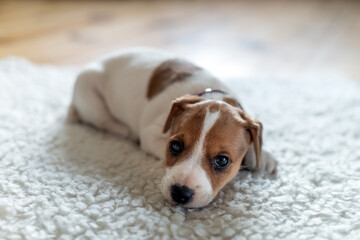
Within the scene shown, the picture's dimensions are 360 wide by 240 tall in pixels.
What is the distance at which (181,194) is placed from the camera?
2.20m

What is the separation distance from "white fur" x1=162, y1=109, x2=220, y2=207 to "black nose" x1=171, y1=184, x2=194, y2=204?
21 mm

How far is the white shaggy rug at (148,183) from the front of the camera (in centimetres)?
223

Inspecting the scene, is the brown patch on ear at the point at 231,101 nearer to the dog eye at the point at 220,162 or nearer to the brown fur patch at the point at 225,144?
the brown fur patch at the point at 225,144

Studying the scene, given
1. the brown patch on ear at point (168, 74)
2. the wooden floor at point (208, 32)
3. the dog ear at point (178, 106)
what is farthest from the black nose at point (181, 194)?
the wooden floor at point (208, 32)

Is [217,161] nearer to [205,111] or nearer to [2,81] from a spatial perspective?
[205,111]

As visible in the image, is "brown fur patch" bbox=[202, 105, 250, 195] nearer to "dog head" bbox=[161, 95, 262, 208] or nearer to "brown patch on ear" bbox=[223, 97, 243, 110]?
"dog head" bbox=[161, 95, 262, 208]

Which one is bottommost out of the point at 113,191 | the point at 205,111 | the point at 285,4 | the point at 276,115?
the point at 113,191

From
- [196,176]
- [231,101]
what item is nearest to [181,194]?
[196,176]

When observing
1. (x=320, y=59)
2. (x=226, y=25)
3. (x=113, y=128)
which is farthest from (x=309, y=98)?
(x=226, y=25)

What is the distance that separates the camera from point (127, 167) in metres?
2.82

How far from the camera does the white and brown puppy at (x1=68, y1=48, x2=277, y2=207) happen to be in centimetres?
228

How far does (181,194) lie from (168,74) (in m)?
1.09

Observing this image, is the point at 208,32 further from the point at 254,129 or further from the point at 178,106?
the point at 254,129

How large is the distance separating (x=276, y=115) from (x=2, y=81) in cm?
256
